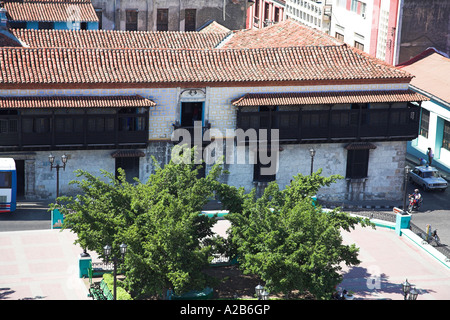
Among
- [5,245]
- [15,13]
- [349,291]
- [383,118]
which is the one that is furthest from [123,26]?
[349,291]

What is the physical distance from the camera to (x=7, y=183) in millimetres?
44781

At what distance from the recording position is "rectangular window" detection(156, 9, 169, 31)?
6875 centimetres

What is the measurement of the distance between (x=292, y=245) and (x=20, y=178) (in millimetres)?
17877

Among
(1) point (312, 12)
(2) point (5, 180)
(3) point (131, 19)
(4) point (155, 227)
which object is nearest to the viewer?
(4) point (155, 227)

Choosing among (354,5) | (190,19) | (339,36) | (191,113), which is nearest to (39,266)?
(191,113)

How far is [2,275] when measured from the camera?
38844 millimetres

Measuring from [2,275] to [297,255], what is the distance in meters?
13.2

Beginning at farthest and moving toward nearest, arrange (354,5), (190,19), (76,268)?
(354,5) < (190,19) < (76,268)

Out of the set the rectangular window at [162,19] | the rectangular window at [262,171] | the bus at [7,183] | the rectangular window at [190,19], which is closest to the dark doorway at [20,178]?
the bus at [7,183]

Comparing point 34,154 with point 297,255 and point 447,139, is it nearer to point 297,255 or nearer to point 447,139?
point 297,255

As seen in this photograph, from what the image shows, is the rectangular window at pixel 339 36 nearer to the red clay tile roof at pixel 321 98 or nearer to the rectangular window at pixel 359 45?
the rectangular window at pixel 359 45

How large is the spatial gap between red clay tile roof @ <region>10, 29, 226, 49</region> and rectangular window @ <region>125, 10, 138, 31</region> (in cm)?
1010

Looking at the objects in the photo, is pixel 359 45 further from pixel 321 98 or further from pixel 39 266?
pixel 39 266

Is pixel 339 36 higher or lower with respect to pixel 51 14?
lower
